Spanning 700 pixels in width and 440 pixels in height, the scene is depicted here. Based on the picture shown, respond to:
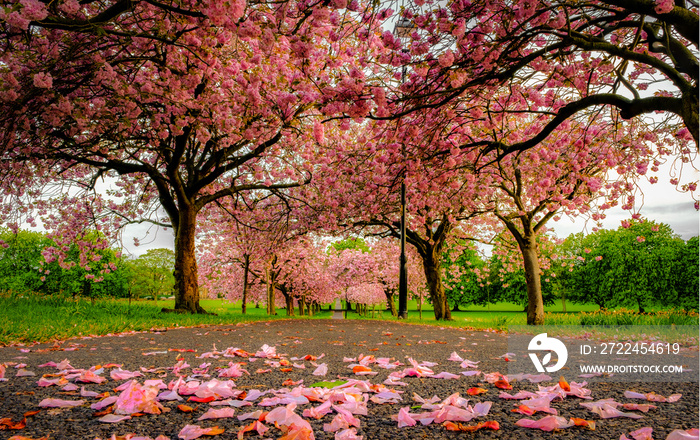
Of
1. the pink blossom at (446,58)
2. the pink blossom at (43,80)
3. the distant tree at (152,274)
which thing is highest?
the pink blossom at (446,58)

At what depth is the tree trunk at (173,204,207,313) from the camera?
39.7 ft

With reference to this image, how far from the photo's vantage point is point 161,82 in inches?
284

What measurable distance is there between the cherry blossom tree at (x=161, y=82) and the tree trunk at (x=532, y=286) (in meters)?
8.80

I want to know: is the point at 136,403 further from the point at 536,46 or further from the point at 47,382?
the point at 536,46

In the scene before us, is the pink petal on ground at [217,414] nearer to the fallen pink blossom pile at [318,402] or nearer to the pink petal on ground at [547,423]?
the fallen pink blossom pile at [318,402]

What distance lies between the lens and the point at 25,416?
2.39m

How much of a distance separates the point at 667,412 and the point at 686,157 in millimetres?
7910

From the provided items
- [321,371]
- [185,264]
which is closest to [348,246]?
[185,264]

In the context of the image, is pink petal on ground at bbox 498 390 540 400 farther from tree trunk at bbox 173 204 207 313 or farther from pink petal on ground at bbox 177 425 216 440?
tree trunk at bbox 173 204 207 313

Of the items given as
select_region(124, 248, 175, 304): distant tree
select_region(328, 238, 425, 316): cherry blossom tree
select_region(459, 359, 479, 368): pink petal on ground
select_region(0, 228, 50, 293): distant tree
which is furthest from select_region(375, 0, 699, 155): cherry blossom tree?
select_region(124, 248, 175, 304): distant tree

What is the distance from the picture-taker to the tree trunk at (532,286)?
1347 cm

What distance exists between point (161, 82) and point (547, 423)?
7900 millimetres

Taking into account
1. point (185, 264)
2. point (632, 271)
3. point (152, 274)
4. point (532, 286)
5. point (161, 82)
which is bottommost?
point (152, 274)

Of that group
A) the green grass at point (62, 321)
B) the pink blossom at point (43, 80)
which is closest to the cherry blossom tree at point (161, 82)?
the pink blossom at point (43, 80)
